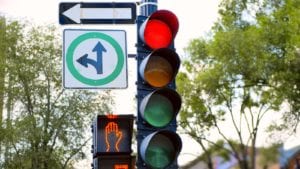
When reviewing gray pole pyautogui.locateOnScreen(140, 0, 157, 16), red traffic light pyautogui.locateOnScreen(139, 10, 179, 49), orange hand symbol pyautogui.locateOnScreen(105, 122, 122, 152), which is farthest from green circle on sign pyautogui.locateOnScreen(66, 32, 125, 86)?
orange hand symbol pyautogui.locateOnScreen(105, 122, 122, 152)

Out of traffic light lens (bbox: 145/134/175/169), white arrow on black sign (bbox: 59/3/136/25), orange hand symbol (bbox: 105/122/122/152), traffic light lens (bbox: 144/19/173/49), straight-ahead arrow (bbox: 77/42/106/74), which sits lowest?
traffic light lens (bbox: 145/134/175/169)

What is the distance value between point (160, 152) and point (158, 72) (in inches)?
21.0

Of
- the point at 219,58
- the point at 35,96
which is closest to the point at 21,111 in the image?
the point at 35,96

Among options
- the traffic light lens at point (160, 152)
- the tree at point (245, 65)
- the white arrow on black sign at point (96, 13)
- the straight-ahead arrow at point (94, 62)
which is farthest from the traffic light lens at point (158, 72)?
the tree at point (245, 65)

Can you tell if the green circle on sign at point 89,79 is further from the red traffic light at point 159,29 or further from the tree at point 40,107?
the tree at point 40,107

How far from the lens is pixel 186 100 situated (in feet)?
77.4

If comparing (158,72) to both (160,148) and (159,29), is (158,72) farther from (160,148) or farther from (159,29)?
(160,148)

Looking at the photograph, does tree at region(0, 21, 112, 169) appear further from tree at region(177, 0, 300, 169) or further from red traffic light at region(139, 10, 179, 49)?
red traffic light at region(139, 10, 179, 49)

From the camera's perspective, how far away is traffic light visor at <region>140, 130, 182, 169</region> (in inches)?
152

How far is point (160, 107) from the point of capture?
4.02 m

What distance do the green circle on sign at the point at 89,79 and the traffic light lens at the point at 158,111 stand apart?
60 cm

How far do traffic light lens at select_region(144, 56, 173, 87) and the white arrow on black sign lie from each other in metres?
0.66

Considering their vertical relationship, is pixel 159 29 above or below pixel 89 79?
above

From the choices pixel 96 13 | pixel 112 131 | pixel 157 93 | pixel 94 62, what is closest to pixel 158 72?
pixel 157 93
